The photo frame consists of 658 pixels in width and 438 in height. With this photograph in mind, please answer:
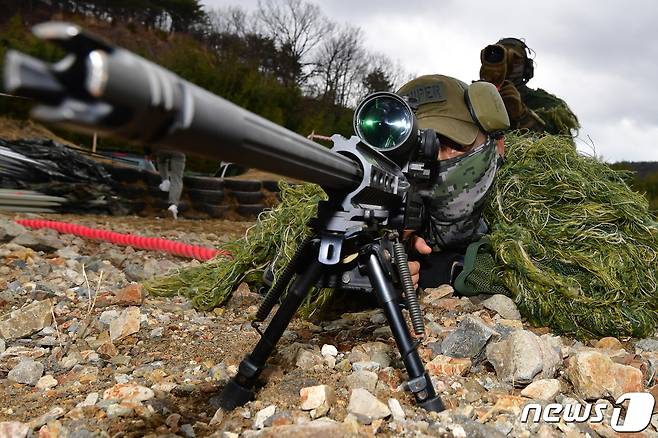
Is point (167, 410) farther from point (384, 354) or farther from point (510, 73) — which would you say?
point (510, 73)

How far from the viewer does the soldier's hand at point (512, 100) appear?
4004 millimetres

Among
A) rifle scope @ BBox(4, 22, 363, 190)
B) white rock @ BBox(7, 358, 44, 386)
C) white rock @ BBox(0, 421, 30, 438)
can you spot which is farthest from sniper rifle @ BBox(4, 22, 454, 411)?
white rock @ BBox(7, 358, 44, 386)

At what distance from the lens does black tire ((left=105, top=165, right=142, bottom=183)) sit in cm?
824

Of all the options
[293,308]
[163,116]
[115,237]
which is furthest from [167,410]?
[115,237]

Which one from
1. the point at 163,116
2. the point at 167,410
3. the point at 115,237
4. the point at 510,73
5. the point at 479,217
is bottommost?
the point at 115,237

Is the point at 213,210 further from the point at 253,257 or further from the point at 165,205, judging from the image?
the point at 253,257

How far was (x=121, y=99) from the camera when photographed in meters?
0.75

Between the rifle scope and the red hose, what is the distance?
326 cm

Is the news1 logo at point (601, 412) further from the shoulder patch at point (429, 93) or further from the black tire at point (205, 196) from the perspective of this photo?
the black tire at point (205, 196)

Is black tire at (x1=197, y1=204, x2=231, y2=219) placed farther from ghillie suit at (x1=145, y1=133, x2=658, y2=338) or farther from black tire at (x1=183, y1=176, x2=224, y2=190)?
ghillie suit at (x1=145, y1=133, x2=658, y2=338)

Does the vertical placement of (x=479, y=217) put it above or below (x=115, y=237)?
above

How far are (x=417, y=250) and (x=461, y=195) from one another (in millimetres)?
353

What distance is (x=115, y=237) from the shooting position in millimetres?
→ 5152

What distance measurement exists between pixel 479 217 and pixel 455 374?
1.28 metres
